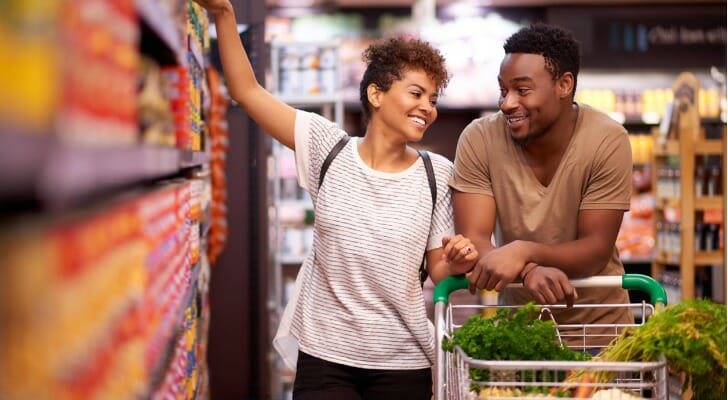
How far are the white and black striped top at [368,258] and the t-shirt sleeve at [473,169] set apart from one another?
0.19 ft

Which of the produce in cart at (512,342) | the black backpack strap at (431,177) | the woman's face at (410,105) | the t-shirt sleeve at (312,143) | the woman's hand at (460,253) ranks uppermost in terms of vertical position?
the woman's face at (410,105)

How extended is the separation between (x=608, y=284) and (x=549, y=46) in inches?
28.2

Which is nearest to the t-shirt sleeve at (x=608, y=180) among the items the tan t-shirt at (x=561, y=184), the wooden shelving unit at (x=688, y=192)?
the tan t-shirt at (x=561, y=184)

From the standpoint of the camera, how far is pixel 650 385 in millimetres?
2002

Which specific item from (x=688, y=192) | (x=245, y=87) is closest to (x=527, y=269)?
(x=245, y=87)

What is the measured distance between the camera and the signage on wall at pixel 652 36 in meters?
10.2

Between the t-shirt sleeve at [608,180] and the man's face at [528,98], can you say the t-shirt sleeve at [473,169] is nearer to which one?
the man's face at [528,98]

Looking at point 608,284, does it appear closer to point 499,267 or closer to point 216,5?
point 499,267

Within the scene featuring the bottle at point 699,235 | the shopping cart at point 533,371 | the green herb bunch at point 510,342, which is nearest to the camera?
the shopping cart at point 533,371

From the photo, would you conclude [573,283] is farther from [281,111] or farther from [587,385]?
[281,111]

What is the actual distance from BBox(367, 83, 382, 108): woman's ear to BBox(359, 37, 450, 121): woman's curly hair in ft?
0.05

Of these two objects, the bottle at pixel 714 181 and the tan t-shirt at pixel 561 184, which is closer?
the tan t-shirt at pixel 561 184

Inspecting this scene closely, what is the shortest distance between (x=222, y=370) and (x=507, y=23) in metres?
5.98

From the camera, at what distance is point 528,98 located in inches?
104
